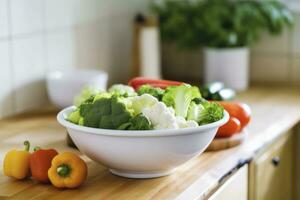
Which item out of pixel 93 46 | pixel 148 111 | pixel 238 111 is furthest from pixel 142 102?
pixel 93 46

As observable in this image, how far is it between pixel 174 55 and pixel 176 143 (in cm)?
152

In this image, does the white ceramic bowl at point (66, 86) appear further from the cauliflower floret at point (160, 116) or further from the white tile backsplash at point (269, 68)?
the white tile backsplash at point (269, 68)

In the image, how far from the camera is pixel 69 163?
1476 mm

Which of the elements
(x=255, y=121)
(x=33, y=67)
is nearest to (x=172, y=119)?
(x=255, y=121)

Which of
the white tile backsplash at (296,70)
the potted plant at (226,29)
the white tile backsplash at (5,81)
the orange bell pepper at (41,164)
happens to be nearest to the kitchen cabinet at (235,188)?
the orange bell pepper at (41,164)

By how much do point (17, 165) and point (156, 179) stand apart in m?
0.31

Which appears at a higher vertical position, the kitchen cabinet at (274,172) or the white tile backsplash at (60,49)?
the white tile backsplash at (60,49)

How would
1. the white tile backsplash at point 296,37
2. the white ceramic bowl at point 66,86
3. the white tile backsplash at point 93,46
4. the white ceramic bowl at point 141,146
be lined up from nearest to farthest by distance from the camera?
1. the white ceramic bowl at point 141,146
2. the white ceramic bowl at point 66,86
3. the white tile backsplash at point 93,46
4. the white tile backsplash at point 296,37

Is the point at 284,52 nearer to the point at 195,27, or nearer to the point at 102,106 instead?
the point at 195,27

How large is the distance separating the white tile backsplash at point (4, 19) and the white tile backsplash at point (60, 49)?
0.70ft

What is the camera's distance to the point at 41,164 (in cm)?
151

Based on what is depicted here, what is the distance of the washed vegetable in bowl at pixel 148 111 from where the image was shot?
148 centimetres

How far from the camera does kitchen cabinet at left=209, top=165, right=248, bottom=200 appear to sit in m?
1.63

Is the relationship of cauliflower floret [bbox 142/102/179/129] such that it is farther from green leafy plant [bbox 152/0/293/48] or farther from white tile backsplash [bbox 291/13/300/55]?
white tile backsplash [bbox 291/13/300/55]
